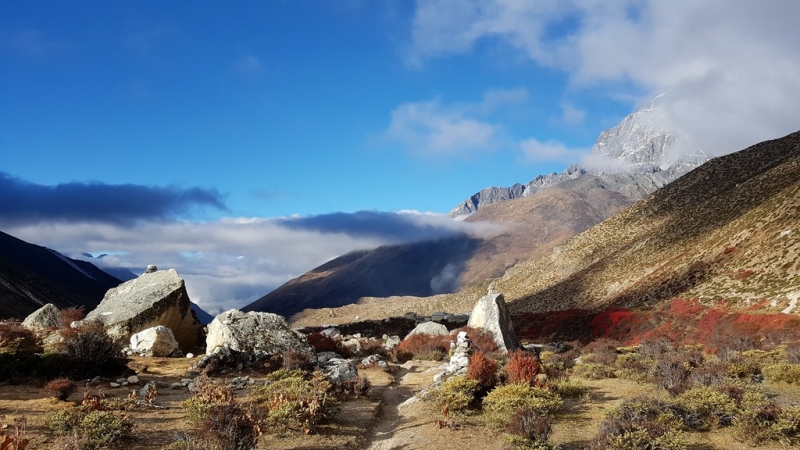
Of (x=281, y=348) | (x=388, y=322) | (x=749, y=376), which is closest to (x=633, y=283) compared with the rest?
(x=388, y=322)

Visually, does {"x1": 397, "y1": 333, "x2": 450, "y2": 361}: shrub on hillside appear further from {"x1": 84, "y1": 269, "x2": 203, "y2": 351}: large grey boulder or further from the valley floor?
{"x1": 84, "y1": 269, "x2": 203, "y2": 351}: large grey boulder

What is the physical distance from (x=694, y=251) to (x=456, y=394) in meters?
46.9

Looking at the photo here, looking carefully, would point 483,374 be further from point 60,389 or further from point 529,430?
point 60,389

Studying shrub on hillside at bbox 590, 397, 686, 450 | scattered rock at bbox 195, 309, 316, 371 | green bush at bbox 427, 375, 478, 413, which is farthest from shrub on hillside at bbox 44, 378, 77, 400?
shrub on hillside at bbox 590, 397, 686, 450

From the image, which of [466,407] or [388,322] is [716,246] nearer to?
A: [388,322]

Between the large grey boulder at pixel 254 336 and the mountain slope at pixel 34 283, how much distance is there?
238ft

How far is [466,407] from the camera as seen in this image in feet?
44.4

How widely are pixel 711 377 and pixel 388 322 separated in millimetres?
42561

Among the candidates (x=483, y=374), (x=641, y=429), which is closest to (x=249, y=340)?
(x=483, y=374)

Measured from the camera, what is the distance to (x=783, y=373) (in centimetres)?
1597

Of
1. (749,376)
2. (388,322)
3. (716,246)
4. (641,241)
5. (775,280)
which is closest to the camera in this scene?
(749,376)

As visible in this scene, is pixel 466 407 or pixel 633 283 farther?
pixel 633 283

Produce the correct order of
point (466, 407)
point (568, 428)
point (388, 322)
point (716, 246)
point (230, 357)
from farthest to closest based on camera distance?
point (388, 322), point (716, 246), point (230, 357), point (466, 407), point (568, 428)

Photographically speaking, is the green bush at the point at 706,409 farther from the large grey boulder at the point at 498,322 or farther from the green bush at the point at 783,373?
the large grey boulder at the point at 498,322
